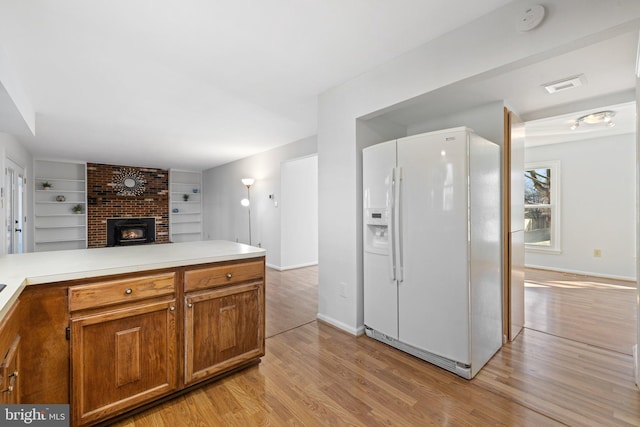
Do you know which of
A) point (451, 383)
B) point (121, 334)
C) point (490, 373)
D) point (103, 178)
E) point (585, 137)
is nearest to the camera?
point (121, 334)

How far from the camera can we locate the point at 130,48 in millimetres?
2146

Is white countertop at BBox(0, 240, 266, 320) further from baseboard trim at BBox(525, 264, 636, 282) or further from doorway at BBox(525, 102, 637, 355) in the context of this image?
baseboard trim at BBox(525, 264, 636, 282)

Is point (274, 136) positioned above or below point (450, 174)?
above

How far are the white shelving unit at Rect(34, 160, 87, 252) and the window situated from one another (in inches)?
392

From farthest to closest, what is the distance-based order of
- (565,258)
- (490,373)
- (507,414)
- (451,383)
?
1. (565,258)
2. (490,373)
3. (451,383)
4. (507,414)

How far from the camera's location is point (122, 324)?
155cm

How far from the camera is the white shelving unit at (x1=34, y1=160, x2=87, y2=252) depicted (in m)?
6.49

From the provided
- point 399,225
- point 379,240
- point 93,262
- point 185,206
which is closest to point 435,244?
point 399,225

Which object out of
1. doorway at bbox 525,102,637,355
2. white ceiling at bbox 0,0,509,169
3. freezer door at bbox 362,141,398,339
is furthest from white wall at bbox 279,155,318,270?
doorway at bbox 525,102,637,355

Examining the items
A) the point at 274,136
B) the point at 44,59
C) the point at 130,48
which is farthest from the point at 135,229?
the point at 130,48

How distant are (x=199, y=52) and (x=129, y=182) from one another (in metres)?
6.77

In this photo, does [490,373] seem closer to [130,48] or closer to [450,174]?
[450,174]

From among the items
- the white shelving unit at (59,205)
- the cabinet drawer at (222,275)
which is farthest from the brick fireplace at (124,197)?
the cabinet drawer at (222,275)

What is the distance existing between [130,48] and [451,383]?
3355 millimetres
